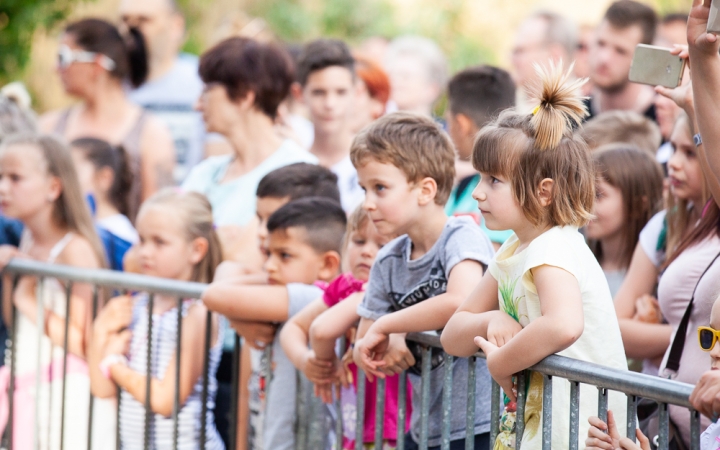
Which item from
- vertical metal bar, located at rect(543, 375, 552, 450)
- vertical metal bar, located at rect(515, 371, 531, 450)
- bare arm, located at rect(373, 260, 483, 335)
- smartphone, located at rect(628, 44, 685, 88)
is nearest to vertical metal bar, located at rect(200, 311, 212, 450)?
bare arm, located at rect(373, 260, 483, 335)

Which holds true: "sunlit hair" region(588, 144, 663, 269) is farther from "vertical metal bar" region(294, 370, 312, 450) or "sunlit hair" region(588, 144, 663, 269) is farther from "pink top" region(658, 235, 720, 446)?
"vertical metal bar" region(294, 370, 312, 450)

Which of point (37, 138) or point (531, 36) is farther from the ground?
point (531, 36)

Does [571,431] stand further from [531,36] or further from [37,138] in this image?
[531,36]

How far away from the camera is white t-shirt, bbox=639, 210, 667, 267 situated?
12.3 feet

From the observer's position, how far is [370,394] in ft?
11.6

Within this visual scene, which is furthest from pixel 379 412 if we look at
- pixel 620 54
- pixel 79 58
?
pixel 79 58

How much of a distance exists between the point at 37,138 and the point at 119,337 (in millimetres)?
1617

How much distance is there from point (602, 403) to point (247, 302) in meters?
1.59

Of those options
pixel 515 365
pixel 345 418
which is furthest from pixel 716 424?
pixel 345 418

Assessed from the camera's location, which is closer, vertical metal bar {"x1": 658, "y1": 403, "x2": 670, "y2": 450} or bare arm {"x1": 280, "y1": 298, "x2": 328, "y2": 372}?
vertical metal bar {"x1": 658, "y1": 403, "x2": 670, "y2": 450}

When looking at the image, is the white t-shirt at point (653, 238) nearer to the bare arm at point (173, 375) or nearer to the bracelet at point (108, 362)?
the bare arm at point (173, 375)

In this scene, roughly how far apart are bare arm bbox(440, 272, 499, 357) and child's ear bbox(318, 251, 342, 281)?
1182mm

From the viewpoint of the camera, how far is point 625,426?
2623 mm

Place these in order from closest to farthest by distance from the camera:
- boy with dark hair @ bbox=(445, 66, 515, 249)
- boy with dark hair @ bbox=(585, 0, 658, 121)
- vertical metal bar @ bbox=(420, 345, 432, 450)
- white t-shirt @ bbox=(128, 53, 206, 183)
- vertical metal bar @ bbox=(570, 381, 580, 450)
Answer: vertical metal bar @ bbox=(570, 381, 580, 450)
vertical metal bar @ bbox=(420, 345, 432, 450)
boy with dark hair @ bbox=(445, 66, 515, 249)
boy with dark hair @ bbox=(585, 0, 658, 121)
white t-shirt @ bbox=(128, 53, 206, 183)
